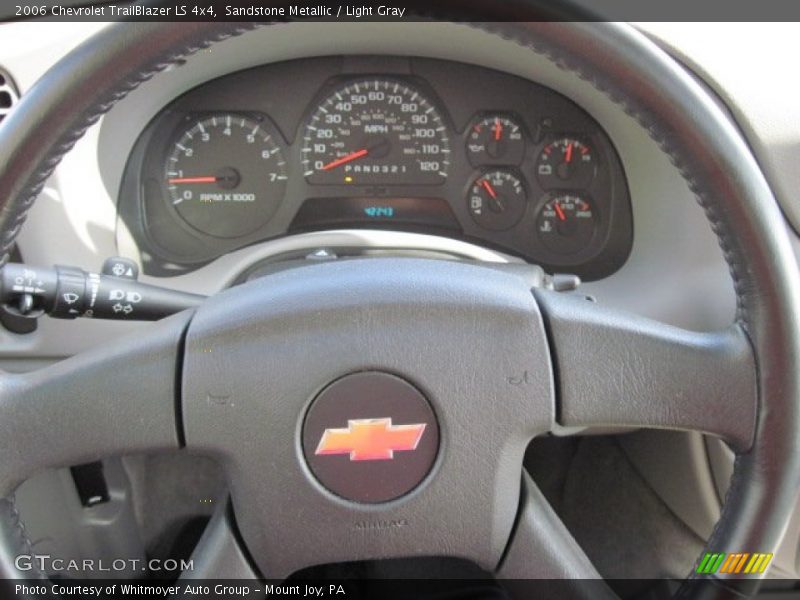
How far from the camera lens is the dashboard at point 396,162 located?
71.5 inches

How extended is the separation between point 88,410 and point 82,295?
0.29 metres

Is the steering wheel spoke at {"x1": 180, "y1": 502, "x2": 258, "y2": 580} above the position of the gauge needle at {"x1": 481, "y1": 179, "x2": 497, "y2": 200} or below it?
below

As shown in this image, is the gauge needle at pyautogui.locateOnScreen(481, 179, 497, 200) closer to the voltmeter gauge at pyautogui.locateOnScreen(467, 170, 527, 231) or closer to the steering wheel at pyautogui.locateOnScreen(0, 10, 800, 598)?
the voltmeter gauge at pyautogui.locateOnScreen(467, 170, 527, 231)

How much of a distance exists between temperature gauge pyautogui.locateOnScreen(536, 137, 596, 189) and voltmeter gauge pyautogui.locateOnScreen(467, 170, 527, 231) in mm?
80

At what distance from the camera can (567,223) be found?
185 centimetres

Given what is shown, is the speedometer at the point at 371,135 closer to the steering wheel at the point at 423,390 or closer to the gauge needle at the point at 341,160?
the gauge needle at the point at 341,160

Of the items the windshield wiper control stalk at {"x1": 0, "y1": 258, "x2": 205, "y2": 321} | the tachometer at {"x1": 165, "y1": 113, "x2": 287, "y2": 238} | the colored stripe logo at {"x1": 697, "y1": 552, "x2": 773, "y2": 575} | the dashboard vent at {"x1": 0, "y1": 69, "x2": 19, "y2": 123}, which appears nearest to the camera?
the colored stripe logo at {"x1": 697, "y1": 552, "x2": 773, "y2": 575}

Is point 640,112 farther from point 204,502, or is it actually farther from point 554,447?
point 204,502

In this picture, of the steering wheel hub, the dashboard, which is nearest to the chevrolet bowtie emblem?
the steering wheel hub

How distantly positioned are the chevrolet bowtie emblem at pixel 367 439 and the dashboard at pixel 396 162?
3.04 feet

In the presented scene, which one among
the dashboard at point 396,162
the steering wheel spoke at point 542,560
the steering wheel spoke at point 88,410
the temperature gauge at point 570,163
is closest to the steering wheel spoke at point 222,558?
the steering wheel spoke at point 88,410

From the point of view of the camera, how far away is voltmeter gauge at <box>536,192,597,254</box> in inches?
72.4

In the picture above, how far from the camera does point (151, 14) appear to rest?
87 centimetres

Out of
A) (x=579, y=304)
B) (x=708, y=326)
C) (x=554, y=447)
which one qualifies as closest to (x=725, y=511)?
(x=579, y=304)
